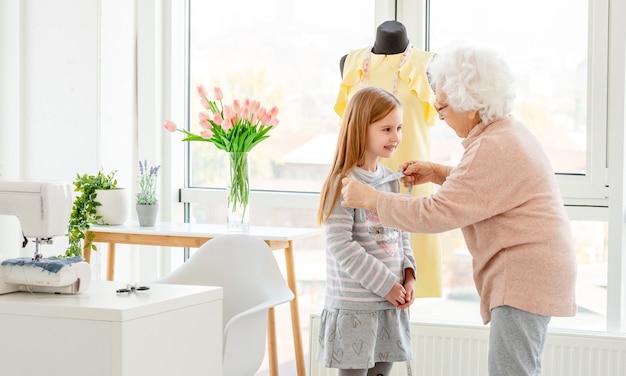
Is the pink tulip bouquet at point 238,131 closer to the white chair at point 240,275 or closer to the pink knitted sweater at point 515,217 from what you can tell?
the white chair at point 240,275

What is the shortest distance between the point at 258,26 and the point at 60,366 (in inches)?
110

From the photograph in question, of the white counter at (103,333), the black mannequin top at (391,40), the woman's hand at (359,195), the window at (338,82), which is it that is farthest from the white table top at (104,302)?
the window at (338,82)

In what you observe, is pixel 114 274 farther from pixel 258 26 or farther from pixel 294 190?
pixel 258 26

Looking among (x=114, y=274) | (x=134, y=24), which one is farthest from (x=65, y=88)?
(x=114, y=274)

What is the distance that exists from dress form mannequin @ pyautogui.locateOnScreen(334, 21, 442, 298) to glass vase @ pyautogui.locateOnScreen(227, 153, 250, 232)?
0.48m

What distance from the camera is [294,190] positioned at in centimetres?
422

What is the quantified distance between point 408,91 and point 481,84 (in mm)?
1079

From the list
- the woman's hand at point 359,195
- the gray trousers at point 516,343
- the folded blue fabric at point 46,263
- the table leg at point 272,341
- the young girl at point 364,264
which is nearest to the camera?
the folded blue fabric at point 46,263

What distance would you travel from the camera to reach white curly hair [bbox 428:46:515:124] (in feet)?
7.20

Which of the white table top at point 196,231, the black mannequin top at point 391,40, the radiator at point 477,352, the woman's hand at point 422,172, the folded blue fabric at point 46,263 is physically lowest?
the radiator at point 477,352

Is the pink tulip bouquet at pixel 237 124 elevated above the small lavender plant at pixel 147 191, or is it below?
above

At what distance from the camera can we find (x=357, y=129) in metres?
2.61

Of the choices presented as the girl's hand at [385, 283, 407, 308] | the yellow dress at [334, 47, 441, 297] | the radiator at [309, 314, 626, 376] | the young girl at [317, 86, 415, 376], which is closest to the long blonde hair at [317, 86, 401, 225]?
the young girl at [317, 86, 415, 376]

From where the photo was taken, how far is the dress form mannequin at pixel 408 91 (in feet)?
10.7
